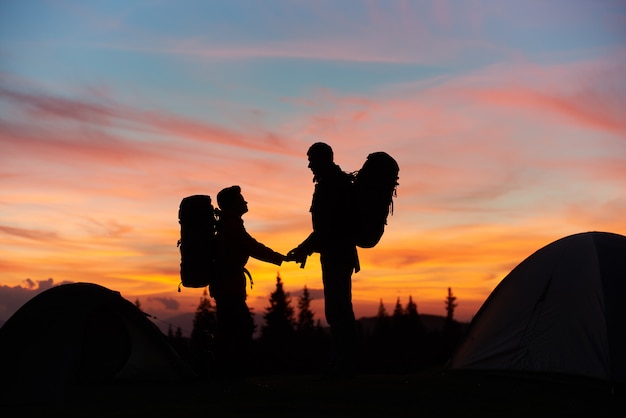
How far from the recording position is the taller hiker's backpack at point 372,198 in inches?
518

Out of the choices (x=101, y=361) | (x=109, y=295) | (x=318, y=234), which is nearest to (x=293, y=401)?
(x=318, y=234)

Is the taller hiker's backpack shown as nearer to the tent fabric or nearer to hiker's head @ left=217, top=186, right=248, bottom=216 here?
hiker's head @ left=217, top=186, right=248, bottom=216

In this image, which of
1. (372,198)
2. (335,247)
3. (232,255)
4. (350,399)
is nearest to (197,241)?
(232,255)

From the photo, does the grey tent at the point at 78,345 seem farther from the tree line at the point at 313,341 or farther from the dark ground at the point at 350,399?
the tree line at the point at 313,341

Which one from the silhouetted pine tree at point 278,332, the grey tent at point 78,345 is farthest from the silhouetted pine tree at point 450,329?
the grey tent at point 78,345

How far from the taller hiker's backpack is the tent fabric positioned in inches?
121

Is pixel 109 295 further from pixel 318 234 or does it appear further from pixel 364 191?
pixel 364 191

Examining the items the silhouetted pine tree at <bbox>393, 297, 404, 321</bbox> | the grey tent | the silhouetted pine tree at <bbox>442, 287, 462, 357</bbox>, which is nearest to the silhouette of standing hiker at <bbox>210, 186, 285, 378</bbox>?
the grey tent

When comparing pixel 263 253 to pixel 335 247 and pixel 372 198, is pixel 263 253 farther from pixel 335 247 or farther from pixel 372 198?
pixel 372 198

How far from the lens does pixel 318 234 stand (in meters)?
13.2

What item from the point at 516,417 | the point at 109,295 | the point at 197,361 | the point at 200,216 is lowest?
the point at 516,417

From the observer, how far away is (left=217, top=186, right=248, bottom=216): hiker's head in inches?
544

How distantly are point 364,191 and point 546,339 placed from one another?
390 cm

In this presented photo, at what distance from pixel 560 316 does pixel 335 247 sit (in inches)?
154
